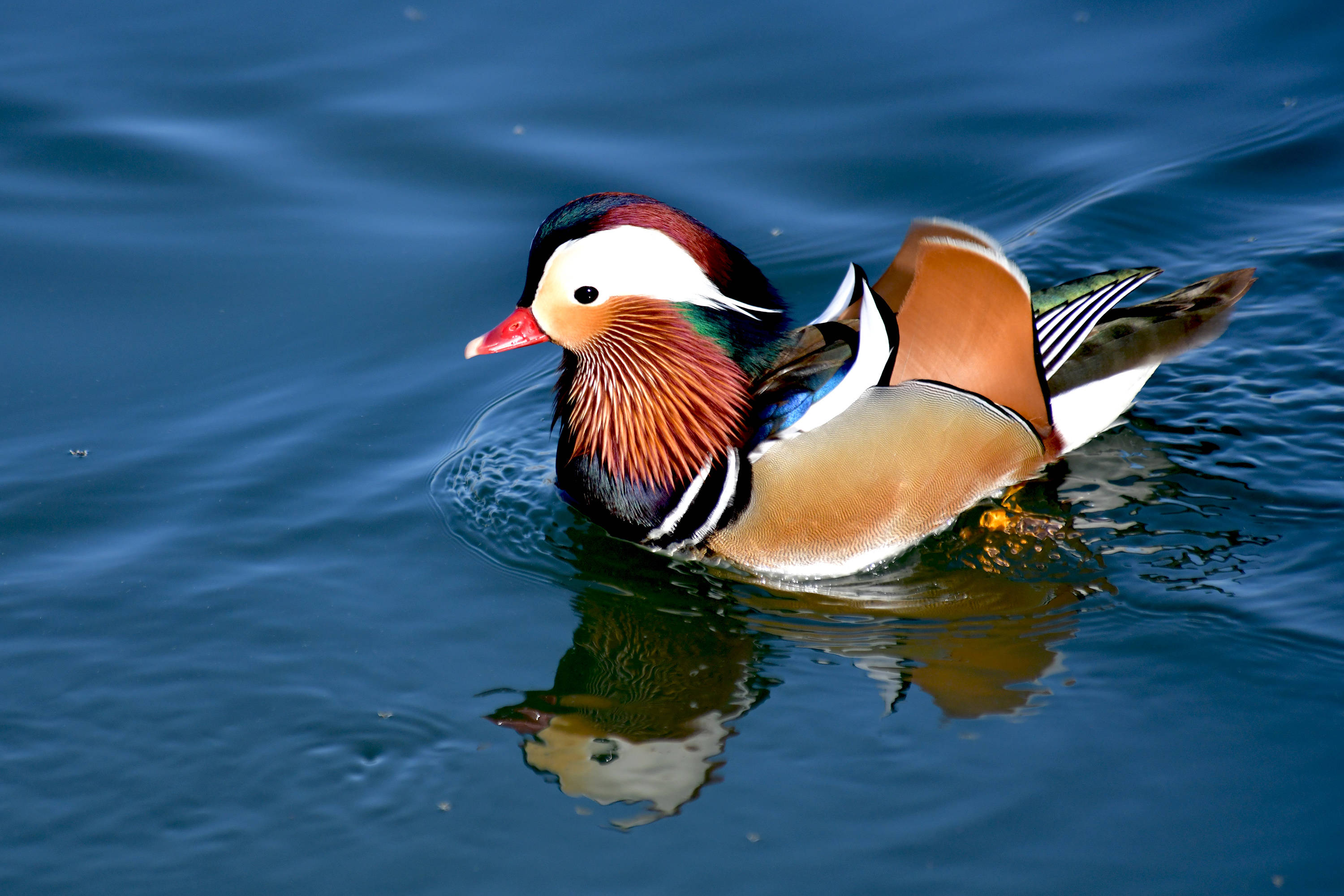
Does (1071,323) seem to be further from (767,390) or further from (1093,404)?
(767,390)

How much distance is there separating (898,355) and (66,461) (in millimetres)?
3327

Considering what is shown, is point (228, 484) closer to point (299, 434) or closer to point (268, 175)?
point (299, 434)

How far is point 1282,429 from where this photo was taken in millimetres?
5203

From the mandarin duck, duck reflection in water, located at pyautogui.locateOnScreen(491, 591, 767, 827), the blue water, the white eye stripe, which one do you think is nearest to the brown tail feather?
the mandarin duck

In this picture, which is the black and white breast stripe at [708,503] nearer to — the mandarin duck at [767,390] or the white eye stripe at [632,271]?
the mandarin duck at [767,390]

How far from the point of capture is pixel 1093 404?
17.0 feet

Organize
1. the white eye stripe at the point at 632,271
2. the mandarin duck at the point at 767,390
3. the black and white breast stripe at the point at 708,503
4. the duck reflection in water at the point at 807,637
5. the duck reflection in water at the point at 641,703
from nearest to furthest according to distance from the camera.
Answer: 1. the duck reflection in water at the point at 641,703
2. the duck reflection in water at the point at 807,637
3. the white eye stripe at the point at 632,271
4. the mandarin duck at the point at 767,390
5. the black and white breast stripe at the point at 708,503

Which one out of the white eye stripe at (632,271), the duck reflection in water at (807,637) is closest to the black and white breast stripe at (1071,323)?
the duck reflection in water at (807,637)

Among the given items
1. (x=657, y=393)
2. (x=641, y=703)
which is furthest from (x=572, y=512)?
(x=641, y=703)

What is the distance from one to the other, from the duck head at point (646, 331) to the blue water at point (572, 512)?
428 mm

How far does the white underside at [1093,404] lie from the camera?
16.8 feet

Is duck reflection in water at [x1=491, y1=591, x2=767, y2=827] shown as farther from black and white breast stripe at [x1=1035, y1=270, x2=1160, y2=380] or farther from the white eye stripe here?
black and white breast stripe at [x1=1035, y1=270, x2=1160, y2=380]

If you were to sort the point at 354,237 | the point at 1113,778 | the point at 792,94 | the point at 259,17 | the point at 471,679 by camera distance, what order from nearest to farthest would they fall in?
the point at 1113,778
the point at 471,679
the point at 354,237
the point at 792,94
the point at 259,17

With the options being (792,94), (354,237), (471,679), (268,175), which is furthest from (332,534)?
(792,94)
